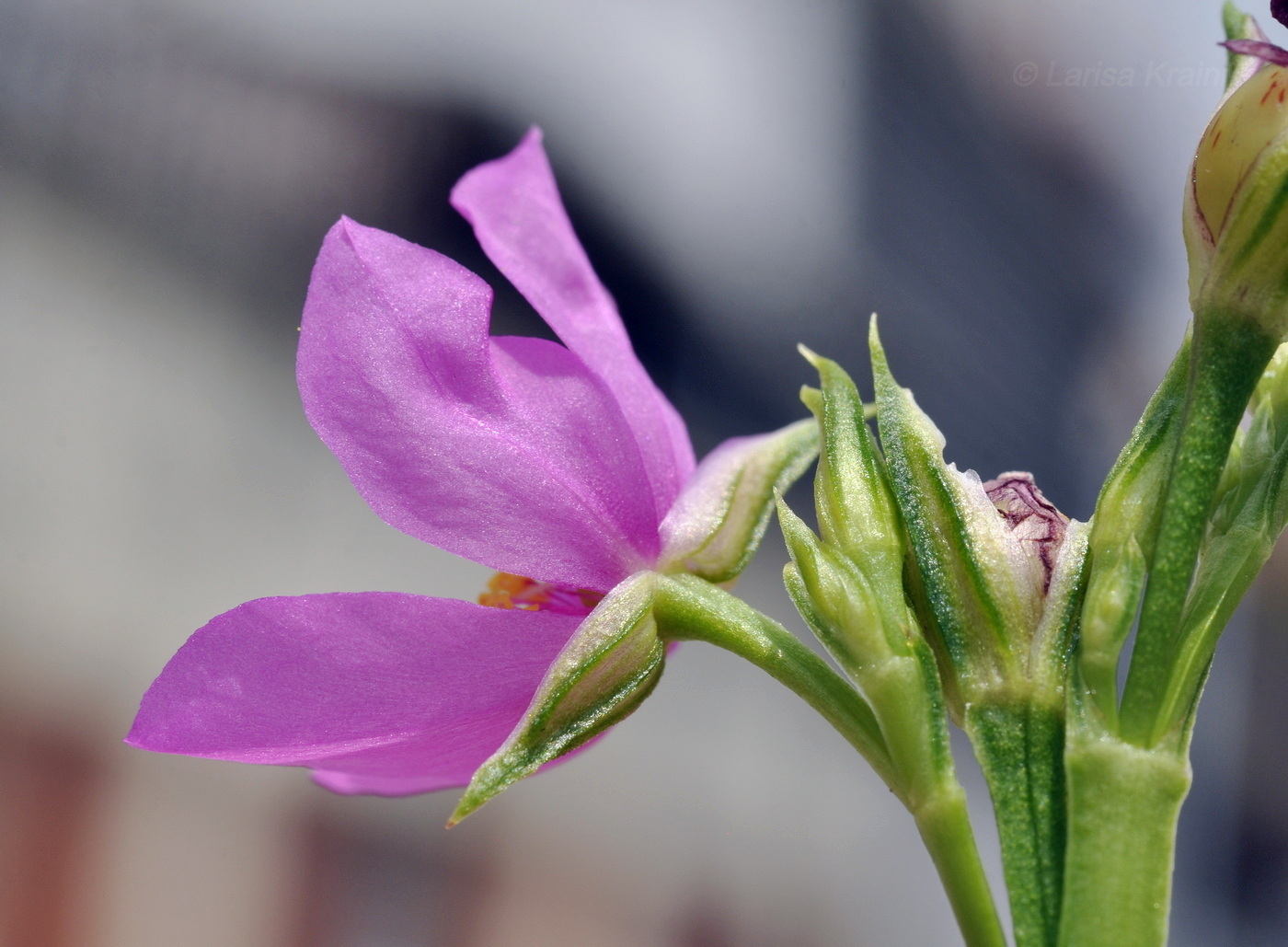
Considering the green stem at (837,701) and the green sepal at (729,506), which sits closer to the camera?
the green stem at (837,701)

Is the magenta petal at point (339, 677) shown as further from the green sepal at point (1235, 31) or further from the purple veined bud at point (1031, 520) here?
the green sepal at point (1235, 31)

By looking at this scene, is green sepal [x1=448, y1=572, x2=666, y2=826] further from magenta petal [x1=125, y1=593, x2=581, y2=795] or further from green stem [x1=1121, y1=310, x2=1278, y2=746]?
green stem [x1=1121, y1=310, x2=1278, y2=746]

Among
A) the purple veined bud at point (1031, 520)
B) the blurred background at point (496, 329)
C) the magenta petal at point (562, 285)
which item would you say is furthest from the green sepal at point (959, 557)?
the blurred background at point (496, 329)

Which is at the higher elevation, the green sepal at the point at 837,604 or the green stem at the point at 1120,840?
the green sepal at the point at 837,604

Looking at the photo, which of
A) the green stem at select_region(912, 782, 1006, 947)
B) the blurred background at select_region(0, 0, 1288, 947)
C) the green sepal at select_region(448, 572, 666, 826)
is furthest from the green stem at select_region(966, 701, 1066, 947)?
the blurred background at select_region(0, 0, 1288, 947)

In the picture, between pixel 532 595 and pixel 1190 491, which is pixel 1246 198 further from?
pixel 532 595

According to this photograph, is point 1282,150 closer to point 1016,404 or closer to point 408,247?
point 408,247

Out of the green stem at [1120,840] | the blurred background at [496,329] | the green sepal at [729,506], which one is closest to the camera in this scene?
the green stem at [1120,840]
